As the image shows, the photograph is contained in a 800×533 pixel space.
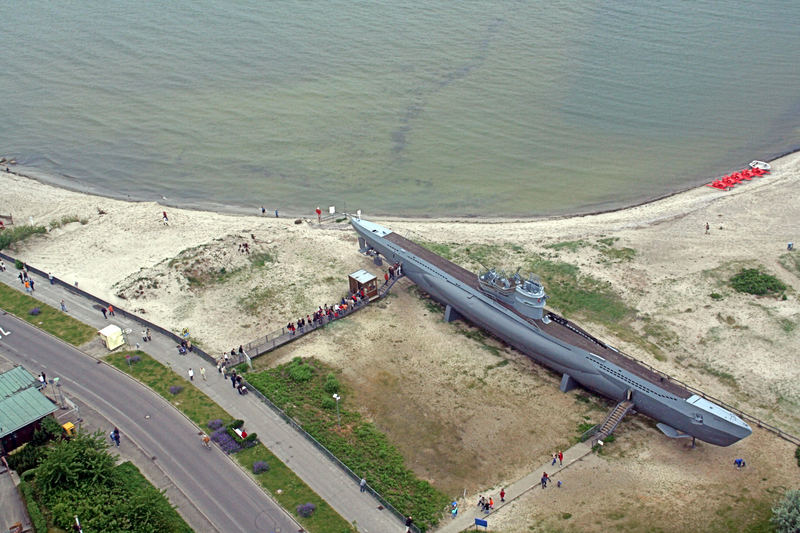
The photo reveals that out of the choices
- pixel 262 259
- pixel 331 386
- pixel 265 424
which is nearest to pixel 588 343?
pixel 331 386

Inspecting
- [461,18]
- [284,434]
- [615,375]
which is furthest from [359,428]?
[461,18]

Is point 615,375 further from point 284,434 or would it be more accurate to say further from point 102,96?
point 102,96

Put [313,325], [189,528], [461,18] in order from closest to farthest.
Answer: [189,528], [313,325], [461,18]

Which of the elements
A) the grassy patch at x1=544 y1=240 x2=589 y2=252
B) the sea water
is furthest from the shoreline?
the grassy patch at x1=544 y1=240 x2=589 y2=252

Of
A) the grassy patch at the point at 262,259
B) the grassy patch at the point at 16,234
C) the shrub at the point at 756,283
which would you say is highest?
the shrub at the point at 756,283

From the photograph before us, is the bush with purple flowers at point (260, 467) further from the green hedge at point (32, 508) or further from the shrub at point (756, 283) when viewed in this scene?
the shrub at point (756, 283)

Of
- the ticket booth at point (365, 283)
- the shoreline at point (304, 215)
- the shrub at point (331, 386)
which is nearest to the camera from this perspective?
the shrub at point (331, 386)

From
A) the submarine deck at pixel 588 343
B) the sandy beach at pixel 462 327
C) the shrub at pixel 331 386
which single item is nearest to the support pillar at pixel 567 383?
the sandy beach at pixel 462 327
